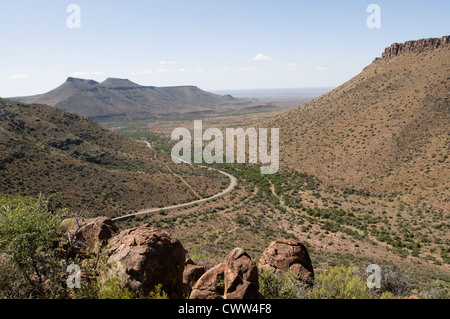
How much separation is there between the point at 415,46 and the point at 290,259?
100395mm

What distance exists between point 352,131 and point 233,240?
52.5 m

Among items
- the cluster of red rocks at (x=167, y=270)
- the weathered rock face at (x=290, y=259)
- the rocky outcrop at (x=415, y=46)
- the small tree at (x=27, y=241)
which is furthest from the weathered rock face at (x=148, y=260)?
the rocky outcrop at (x=415, y=46)

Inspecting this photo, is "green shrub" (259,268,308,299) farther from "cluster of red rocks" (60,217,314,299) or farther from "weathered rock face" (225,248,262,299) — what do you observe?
"weathered rock face" (225,248,262,299)

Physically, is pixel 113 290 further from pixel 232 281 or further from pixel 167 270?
pixel 232 281

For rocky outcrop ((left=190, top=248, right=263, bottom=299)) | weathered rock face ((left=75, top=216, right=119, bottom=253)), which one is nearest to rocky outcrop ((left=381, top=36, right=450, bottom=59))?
rocky outcrop ((left=190, top=248, right=263, bottom=299))

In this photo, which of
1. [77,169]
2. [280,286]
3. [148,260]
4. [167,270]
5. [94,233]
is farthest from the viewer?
[77,169]

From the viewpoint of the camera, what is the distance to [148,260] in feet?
34.7

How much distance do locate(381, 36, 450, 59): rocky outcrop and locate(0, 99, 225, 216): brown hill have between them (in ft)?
261

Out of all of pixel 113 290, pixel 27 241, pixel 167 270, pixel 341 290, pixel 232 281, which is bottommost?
pixel 341 290

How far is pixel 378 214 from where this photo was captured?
4062cm

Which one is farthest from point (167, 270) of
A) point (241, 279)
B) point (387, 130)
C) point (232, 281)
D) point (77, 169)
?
point (387, 130)

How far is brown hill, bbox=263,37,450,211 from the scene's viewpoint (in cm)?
4819

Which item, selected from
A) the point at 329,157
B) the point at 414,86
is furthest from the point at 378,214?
the point at 414,86
